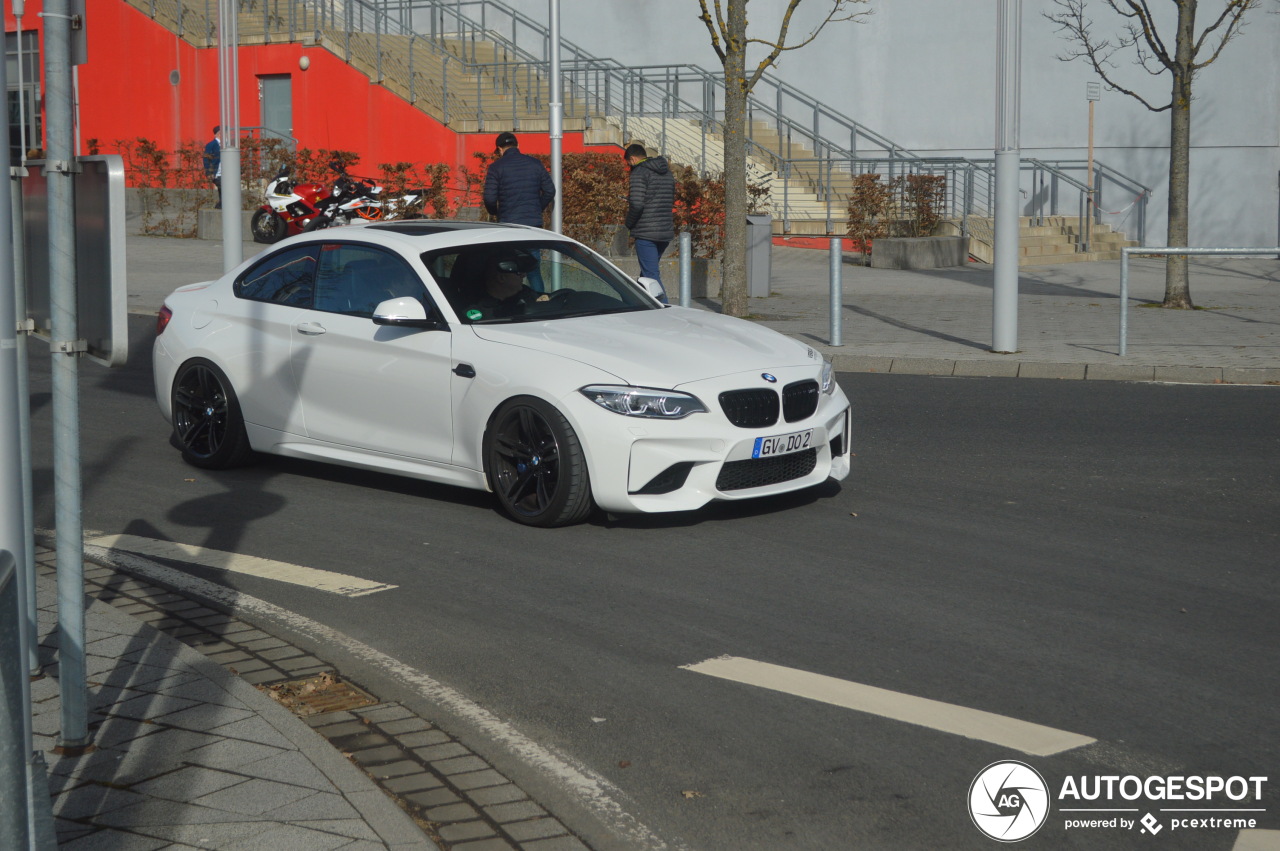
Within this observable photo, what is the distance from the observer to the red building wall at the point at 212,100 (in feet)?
105

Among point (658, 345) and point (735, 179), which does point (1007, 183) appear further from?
point (658, 345)

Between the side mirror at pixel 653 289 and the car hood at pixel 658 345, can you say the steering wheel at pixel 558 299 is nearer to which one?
the car hood at pixel 658 345

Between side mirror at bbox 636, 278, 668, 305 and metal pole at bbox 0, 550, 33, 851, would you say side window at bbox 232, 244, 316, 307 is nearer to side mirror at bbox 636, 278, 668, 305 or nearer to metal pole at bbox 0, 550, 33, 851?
side mirror at bbox 636, 278, 668, 305

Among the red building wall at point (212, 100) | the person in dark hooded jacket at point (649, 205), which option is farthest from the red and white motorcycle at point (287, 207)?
the person in dark hooded jacket at point (649, 205)

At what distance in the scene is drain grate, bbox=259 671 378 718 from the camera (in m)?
4.82

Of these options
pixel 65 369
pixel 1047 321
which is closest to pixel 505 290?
pixel 65 369

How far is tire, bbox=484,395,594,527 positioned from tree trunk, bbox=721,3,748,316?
959 centimetres

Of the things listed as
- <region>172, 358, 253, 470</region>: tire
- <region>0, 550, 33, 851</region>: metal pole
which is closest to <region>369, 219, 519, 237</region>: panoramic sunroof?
<region>172, 358, 253, 470</region>: tire

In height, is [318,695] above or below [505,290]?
below

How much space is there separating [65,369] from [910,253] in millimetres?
22206

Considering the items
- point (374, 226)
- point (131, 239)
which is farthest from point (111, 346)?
point (131, 239)

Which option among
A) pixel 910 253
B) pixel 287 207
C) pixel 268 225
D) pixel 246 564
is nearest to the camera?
pixel 246 564

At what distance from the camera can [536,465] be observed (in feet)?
24.1

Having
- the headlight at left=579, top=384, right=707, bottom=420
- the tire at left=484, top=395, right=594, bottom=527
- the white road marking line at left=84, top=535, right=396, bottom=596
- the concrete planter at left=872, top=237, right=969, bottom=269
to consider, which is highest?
the concrete planter at left=872, top=237, right=969, bottom=269
